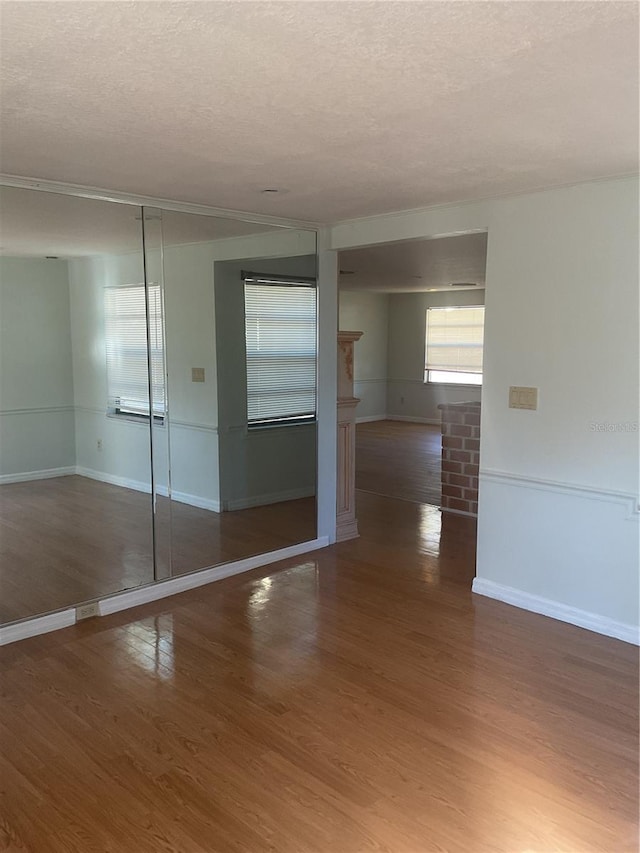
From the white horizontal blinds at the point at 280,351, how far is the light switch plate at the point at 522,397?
145 centimetres

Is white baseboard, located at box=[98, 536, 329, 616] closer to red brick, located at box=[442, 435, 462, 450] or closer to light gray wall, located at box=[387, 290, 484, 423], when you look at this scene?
red brick, located at box=[442, 435, 462, 450]

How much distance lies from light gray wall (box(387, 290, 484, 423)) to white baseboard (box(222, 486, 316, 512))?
23.0 feet

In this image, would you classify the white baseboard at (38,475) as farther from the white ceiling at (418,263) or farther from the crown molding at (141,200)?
the white ceiling at (418,263)

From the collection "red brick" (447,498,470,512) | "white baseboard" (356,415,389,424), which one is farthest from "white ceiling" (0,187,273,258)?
"white baseboard" (356,415,389,424)

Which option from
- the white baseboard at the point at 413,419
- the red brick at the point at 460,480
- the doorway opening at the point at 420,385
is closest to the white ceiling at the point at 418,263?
the doorway opening at the point at 420,385

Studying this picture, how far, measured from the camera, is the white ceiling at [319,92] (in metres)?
1.52

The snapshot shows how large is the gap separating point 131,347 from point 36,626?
1.57 m

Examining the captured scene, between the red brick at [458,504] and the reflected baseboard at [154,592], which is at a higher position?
the red brick at [458,504]

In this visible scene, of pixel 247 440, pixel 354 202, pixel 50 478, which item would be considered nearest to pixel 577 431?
pixel 354 202

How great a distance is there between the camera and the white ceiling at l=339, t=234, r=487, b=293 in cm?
501

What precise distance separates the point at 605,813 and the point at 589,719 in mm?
543

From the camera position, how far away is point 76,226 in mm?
3506

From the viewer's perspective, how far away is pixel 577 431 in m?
3.37

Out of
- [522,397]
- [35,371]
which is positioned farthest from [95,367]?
[522,397]
